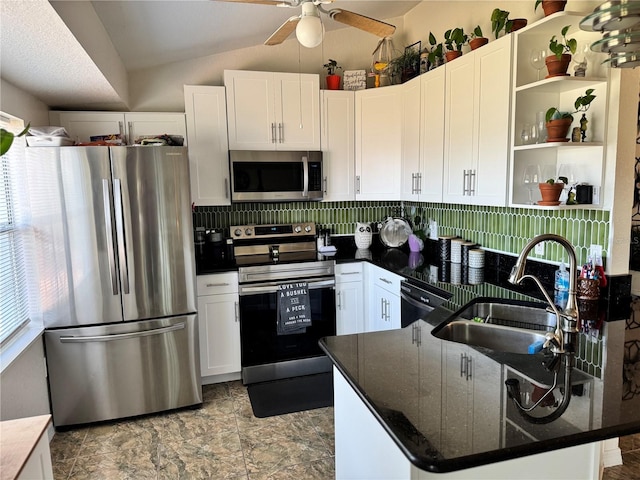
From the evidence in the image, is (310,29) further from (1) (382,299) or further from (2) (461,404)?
(1) (382,299)

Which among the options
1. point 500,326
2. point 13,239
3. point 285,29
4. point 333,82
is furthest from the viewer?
point 333,82

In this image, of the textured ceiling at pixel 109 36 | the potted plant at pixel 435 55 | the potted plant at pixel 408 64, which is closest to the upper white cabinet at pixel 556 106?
the potted plant at pixel 435 55

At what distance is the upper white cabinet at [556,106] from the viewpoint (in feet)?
7.39

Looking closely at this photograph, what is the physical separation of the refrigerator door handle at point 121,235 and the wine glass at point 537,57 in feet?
8.32

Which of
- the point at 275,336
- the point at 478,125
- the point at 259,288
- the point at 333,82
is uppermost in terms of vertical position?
the point at 333,82

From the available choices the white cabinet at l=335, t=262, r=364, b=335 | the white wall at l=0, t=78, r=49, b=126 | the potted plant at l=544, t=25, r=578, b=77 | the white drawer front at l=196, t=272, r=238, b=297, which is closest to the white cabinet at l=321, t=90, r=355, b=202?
the white cabinet at l=335, t=262, r=364, b=335

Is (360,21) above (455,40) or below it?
below

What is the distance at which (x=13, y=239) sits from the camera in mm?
2754

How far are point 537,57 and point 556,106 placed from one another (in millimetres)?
303

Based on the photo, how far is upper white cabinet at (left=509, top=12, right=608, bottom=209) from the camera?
2252 mm

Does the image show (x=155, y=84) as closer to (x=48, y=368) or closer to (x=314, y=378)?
(x=48, y=368)

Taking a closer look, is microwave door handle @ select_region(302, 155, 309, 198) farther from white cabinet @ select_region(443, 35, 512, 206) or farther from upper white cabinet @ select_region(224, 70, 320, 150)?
white cabinet @ select_region(443, 35, 512, 206)

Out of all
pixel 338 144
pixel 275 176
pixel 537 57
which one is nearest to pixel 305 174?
pixel 275 176

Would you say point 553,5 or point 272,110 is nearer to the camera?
point 553,5
